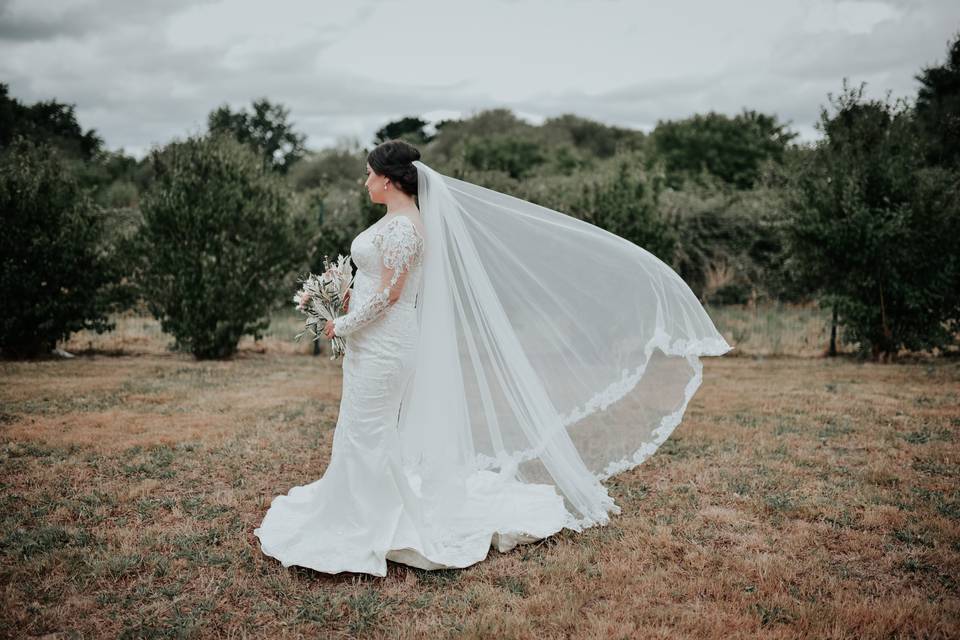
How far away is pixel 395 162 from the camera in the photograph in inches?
169

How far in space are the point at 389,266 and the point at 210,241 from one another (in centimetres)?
864

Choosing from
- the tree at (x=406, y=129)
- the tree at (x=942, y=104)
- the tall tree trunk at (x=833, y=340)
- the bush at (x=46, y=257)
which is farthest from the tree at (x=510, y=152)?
the bush at (x=46, y=257)

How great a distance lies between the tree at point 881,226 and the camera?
11047mm

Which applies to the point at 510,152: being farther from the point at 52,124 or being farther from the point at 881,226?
the point at 52,124

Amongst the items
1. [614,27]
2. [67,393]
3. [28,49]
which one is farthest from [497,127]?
[67,393]

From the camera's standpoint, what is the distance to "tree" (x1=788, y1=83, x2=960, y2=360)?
11047mm

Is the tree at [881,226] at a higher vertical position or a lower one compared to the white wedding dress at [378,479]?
higher

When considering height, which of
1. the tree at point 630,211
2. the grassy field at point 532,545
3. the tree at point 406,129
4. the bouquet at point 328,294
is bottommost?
the grassy field at point 532,545

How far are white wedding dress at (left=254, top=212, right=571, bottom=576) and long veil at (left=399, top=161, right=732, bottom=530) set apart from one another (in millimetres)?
229

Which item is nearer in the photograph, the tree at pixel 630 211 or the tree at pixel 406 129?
the tree at pixel 630 211

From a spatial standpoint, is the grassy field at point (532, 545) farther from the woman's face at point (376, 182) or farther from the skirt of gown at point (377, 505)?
the woman's face at point (376, 182)

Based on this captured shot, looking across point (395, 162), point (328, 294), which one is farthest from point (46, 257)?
point (395, 162)

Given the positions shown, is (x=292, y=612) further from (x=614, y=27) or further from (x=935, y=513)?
(x=614, y=27)

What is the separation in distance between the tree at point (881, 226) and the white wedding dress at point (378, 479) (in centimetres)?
920
